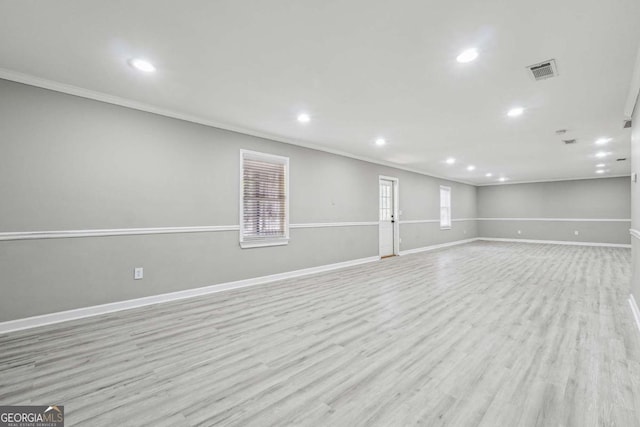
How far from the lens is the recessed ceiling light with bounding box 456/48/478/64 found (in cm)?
242

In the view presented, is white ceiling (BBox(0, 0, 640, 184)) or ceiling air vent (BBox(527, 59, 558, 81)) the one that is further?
ceiling air vent (BBox(527, 59, 558, 81))

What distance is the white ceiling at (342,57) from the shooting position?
6.44 ft

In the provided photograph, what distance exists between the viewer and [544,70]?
2725 mm

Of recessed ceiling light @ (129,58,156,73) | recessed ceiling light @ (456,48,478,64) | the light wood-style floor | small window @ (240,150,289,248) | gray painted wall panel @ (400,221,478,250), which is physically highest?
recessed ceiling light @ (129,58,156,73)

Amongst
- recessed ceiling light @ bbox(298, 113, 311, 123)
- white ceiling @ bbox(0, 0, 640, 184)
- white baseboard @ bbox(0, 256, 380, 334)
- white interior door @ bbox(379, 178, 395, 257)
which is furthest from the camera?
white interior door @ bbox(379, 178, 395, 257)

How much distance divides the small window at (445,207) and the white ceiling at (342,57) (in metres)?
5.72

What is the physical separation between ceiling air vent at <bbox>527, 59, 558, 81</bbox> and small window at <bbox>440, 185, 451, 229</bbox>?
7.42 meters

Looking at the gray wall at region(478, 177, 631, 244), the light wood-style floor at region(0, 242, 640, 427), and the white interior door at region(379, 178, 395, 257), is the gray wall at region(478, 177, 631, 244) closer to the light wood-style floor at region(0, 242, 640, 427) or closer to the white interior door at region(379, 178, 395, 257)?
the white interior door at region(379, 178, 395, 257)

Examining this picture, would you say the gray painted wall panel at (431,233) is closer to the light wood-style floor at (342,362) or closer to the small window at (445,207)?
the small window at (445,207)

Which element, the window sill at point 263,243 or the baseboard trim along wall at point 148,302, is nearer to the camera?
the baseboard trim along wall at point 148,302

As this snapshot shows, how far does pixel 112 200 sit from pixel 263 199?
2.11 m

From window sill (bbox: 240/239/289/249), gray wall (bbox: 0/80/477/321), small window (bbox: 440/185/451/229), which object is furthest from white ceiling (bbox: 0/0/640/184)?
small window (bbox: 440/185/451/229)

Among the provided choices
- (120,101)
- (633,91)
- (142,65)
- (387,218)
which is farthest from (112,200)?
(387,218)

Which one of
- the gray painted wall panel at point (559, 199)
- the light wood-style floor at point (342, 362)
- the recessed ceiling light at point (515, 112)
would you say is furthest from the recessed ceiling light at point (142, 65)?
the gray painted wall panel at point (559, 199)
